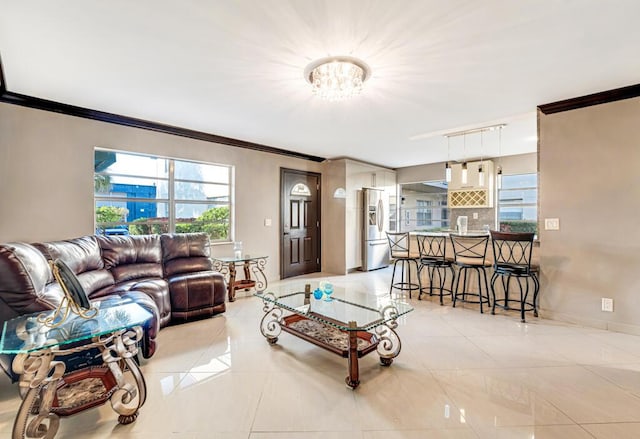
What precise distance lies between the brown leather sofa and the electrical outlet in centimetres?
424

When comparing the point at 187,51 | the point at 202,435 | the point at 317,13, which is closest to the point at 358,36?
the point at 317,13

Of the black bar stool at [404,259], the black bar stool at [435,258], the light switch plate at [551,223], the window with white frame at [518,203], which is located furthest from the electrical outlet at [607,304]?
the window with white frame at [518,203]

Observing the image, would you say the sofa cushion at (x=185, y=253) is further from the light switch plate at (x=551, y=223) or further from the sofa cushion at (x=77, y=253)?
the light switch plate at (x=551, y=223)

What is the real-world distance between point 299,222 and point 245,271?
1.67m

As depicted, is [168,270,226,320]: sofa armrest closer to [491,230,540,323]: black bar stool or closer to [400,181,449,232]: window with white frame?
[491,230,540,323]: black bar stool

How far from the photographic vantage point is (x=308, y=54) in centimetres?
233

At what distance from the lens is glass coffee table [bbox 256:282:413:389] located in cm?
216

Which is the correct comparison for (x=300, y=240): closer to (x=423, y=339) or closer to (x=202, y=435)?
(x=423, y=339)

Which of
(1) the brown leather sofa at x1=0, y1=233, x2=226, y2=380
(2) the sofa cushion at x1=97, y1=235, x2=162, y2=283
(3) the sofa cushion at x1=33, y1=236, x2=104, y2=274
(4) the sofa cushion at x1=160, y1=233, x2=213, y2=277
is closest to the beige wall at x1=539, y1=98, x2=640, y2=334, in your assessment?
(1) the brown leather sofa at x1=0, y1=233, x2=226, y2=380

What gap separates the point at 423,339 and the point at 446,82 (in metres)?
2.50

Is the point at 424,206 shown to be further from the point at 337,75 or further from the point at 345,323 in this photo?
the point at 345,323

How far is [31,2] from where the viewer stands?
1.75 meters

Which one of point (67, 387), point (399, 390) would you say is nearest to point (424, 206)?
point (399, 390)

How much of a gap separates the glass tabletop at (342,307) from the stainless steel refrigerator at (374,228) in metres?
3.17
